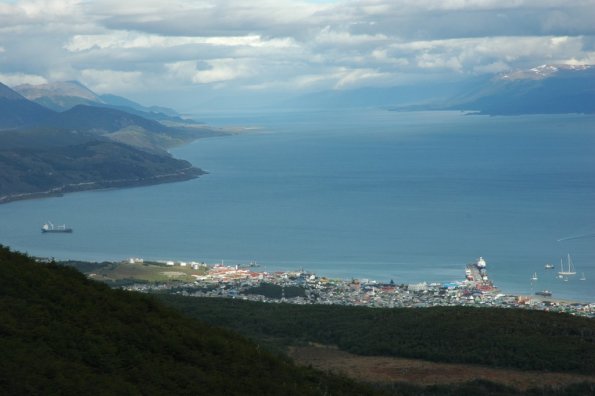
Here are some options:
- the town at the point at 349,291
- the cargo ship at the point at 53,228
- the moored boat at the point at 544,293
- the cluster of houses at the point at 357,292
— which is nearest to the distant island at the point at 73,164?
the cargo ship at the point at 53,228

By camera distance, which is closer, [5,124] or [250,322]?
[250,322]

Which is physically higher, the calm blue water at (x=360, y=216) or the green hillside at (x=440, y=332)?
the calm blue water at (x=360, y=216)

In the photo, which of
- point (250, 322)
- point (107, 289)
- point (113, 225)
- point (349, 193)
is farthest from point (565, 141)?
point (107, 289)

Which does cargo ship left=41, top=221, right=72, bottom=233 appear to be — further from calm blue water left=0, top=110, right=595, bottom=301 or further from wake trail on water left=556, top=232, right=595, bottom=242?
wake trail on water left=556, top=232, right=595, bottom=242

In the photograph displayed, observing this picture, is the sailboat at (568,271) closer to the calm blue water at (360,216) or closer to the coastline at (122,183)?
the calm blue water at (360,216)

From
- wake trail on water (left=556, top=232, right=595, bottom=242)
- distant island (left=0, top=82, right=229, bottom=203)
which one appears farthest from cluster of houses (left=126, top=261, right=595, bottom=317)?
distant island (left=0, top=82, right=229, bottom=203)

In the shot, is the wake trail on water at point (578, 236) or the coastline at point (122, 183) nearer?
the wake trail on water at point (578, 236)

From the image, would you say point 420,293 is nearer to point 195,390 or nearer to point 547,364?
point 547,364
